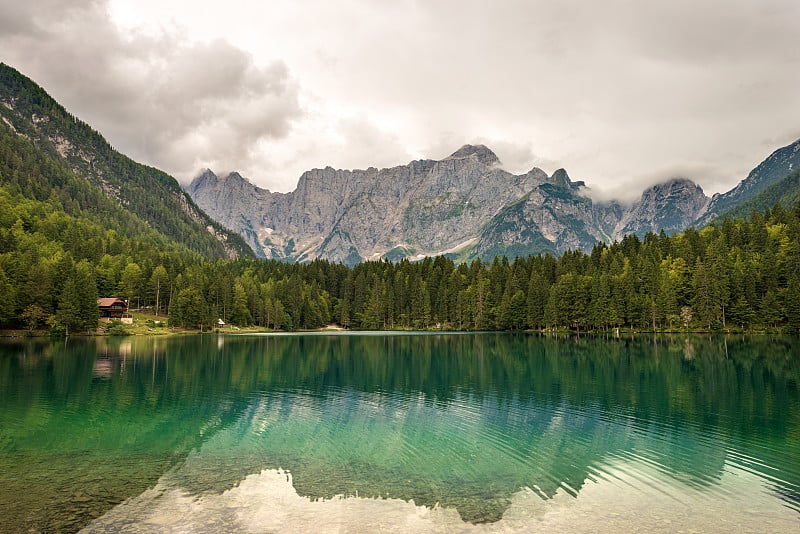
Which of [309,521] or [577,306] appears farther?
[577,306]

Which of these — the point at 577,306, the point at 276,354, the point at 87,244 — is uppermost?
the point at 87,244

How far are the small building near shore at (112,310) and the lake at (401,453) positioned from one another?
357ft

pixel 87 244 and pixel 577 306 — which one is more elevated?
pixel 87 244

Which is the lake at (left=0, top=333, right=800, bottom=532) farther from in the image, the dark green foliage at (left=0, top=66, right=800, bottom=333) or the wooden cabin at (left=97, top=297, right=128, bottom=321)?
the wooden cabin at (left=97, top=297, right=128, bottom=321)

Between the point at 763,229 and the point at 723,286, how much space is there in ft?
113

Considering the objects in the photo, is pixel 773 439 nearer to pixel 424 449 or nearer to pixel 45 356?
pixel 424 449

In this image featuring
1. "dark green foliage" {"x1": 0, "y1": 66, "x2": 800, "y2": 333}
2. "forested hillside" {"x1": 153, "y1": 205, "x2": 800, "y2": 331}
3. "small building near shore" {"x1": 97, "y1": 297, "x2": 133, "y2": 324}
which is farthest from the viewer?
"small building near shore" {"x1": 97, "y1": 297, "x2": 133, "y2": 324}

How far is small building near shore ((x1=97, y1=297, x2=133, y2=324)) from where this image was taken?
150 metres

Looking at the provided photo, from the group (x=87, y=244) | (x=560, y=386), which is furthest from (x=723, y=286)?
(x=87, y=244)

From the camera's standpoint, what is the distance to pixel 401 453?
1006 inches

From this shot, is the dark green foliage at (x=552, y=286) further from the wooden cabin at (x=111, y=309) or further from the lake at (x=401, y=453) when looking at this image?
the lake at (x=401, y=453)

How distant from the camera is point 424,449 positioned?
26266mm

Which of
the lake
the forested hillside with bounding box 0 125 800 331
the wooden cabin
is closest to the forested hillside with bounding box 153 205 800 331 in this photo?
the forested hillside with bounding box 0 125 800 331

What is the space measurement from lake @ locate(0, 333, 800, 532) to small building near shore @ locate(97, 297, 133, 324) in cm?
10888
